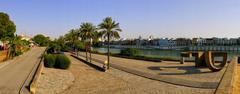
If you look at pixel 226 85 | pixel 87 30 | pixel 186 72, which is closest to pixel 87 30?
pixel 87 30

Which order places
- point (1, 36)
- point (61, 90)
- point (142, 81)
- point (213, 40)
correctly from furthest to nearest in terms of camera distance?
point (213, 40) → point (1, 36) → point (142, 81) → point (61, 90)

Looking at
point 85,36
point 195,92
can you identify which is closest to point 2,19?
point 85,36

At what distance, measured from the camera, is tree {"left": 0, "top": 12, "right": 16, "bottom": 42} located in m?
71.7

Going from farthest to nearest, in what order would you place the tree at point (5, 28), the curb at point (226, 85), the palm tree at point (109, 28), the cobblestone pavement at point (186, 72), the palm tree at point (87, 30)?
the tree at point (5, 28)
the palm tree at point (87, 30)
the palm tree at point (109, 28)
the cobblestone pavement at point (186, 72)
the curb at point (226, 85)

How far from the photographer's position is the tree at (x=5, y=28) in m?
71.7

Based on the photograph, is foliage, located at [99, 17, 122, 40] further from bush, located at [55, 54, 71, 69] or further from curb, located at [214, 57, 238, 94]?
curb, located at [214, 57, 238, 94]

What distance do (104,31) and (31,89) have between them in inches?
707

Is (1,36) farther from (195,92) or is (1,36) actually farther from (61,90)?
(195,92)

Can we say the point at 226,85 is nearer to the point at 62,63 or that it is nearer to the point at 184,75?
the point at 184,75

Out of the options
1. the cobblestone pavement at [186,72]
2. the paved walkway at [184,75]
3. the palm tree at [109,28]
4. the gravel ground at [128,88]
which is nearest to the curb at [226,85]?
the gravel ground at [128,88]

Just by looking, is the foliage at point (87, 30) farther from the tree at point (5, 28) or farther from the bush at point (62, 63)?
the tree at point (5, 28)

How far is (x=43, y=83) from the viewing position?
25750mm

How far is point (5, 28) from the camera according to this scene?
73.6 m

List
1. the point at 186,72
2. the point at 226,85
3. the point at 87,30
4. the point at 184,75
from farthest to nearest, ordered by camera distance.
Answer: the point at 87,30 → the point at 186,72 → the point at 184,75 → the point at 226,85
